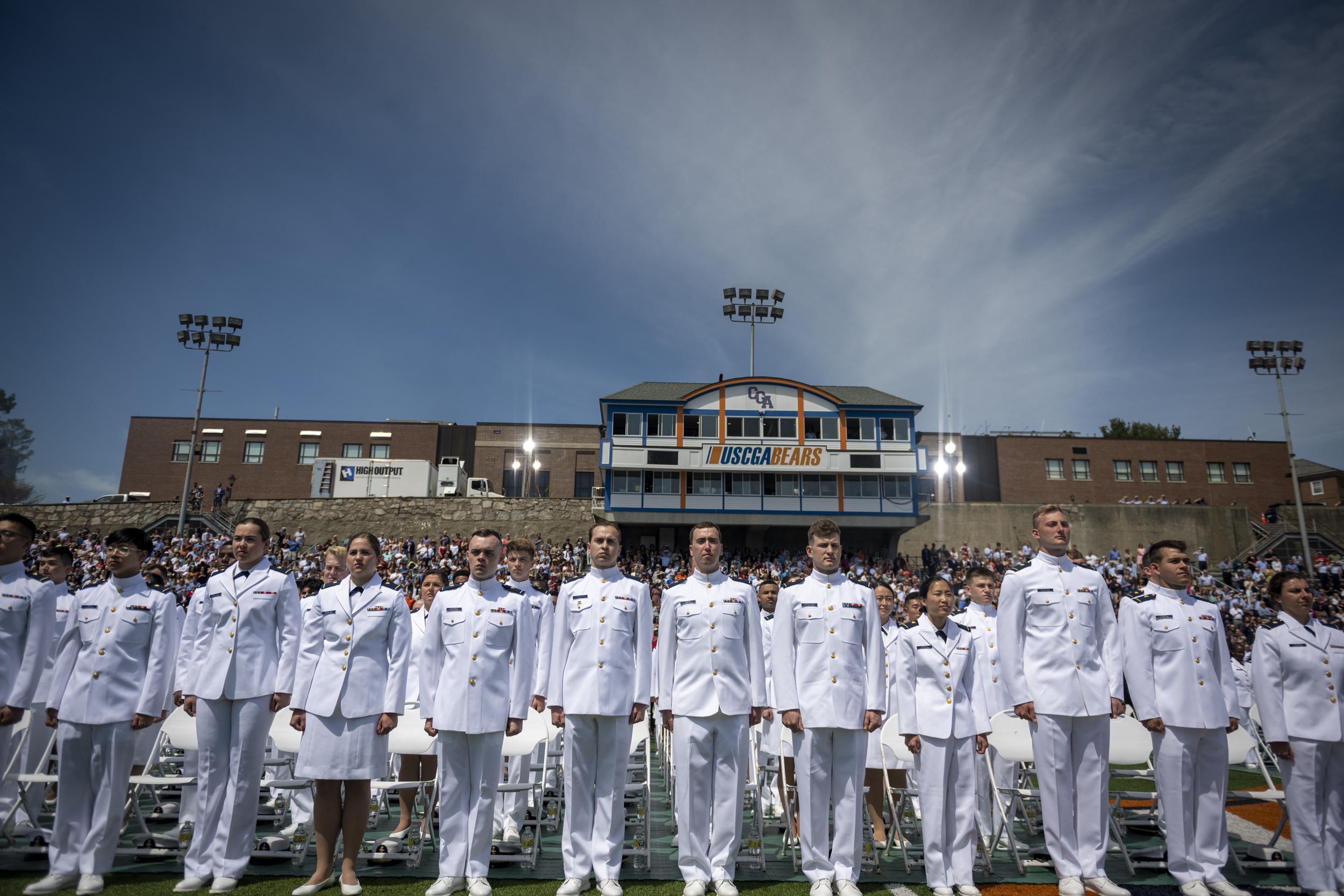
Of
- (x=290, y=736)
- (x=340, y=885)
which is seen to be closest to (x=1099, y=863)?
(x=340, y=885)

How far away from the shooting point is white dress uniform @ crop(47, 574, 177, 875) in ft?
16.0

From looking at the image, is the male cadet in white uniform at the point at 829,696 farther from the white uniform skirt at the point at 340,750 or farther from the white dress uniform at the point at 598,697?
the white uniform skirt at the point at 340,750

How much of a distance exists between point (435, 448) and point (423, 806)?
43402mm

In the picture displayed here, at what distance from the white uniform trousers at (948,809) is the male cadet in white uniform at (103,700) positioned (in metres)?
5.71

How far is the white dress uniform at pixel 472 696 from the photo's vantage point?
196 inches

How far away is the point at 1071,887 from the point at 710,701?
2772 mm

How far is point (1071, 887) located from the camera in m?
4.81

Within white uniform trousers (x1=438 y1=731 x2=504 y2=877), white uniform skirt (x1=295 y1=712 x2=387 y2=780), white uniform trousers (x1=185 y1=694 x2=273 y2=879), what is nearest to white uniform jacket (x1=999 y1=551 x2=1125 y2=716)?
white uniform trousers (x1=438 y1=731 x2=504 y2=877)

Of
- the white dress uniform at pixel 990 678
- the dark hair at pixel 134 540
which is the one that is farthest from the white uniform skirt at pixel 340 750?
the white dress uniform at pixel 990 678

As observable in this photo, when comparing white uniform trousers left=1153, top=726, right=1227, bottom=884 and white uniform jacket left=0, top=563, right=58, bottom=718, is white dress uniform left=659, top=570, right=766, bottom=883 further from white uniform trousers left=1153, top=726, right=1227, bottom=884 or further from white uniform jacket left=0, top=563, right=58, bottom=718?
white uniform jacket left=0, top=563, right=58, bottom=718

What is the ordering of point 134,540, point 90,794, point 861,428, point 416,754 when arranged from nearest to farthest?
point 90,794 < point 134,540 < point 416,754 < point 861,428

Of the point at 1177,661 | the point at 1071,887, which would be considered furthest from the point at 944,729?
the point at 1177,661

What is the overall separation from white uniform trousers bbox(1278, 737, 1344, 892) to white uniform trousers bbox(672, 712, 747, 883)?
13.4 ft

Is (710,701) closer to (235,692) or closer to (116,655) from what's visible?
(235,692)
